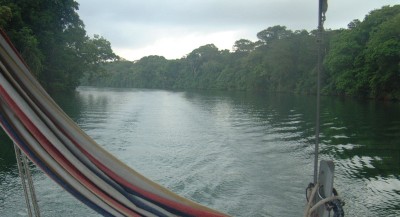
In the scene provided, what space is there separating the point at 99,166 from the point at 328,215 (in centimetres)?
137

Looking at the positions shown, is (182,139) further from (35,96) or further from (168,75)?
(168,75)

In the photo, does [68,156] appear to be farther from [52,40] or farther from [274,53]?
[274,53]

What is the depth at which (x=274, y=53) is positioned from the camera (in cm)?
7075

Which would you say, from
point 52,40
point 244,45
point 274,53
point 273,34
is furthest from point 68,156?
point 244,45

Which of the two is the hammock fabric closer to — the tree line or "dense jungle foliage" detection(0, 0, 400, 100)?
"dense jungle foliage" detection(0, 0, 400, 100)

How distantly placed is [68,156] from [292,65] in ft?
226

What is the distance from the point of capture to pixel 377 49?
39.9m

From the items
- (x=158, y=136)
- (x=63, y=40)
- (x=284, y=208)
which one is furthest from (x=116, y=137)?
(x=63, y=40)

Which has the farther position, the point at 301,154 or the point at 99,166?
the point at 301,154

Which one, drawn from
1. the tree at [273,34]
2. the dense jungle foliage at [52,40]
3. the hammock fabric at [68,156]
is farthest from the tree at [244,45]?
the hammock fabric at [68,156]

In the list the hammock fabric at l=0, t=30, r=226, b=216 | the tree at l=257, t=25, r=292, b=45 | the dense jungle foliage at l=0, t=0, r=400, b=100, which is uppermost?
the tree at l=257, t=25, r=292, b=45

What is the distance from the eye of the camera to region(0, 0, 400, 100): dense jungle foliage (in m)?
34.8

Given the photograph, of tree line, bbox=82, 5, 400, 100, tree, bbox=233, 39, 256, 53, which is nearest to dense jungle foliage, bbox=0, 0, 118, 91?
tree line, bbox=82, 5, 400, 100

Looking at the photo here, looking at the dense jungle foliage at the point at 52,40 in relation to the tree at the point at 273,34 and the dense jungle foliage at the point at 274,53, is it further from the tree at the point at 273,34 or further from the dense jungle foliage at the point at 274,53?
the tree at the point at 273,34
